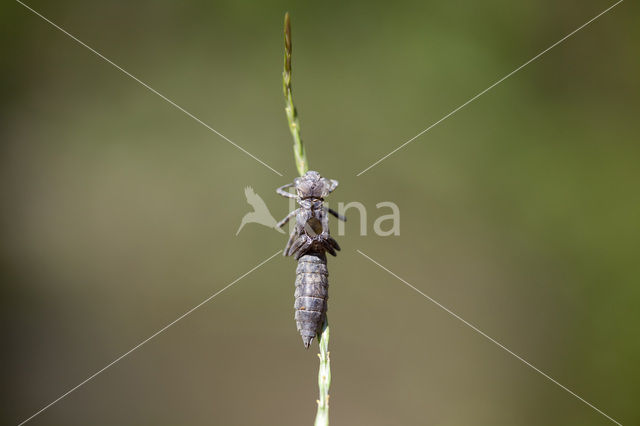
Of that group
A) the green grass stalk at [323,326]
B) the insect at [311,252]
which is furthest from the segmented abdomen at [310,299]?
the green grass stalk at [323,326]

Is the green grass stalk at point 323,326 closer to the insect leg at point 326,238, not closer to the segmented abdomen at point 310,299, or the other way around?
the segmented abdomen at point 310,299

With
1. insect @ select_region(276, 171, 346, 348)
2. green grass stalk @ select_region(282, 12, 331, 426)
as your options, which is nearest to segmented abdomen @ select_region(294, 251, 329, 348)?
insect @ select_region(276, 171, 346, 348)

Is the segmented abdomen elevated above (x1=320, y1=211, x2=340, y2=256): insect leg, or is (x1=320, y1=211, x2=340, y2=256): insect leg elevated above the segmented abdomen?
(x1=320, y1=211, x2=340, y2=256): insect leg

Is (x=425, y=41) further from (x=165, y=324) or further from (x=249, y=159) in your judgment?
(x=165, y=324)

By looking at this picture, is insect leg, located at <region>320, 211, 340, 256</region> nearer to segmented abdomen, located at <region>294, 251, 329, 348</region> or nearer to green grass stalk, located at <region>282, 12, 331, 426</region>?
segmented abdomen, located at <region>294, 251, 329, 348</region>

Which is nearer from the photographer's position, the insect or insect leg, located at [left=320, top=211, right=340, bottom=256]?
the insect

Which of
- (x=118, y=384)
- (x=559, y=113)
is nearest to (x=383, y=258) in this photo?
(x=559, y=113)

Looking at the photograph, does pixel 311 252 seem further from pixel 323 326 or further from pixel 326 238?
pixel 323 326
